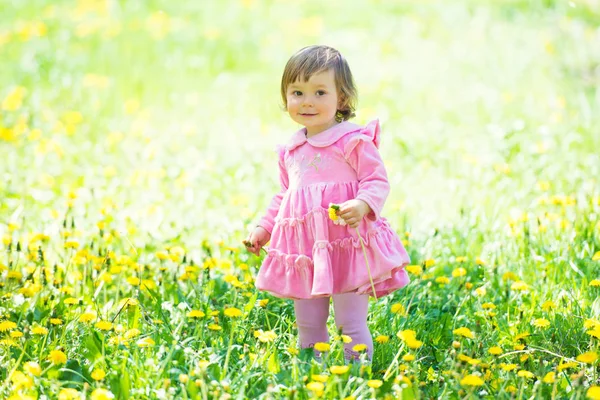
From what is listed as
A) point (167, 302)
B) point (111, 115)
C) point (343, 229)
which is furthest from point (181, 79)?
point (343, 229)

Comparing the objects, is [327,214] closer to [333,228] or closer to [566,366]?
[333,228]

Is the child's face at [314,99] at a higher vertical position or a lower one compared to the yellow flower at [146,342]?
higher

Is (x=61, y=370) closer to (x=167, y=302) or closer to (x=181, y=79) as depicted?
(x=167, y=302)

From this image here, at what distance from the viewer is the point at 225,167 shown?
16.5 feet

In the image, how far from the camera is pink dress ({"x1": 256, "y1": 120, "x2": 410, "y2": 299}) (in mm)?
2535

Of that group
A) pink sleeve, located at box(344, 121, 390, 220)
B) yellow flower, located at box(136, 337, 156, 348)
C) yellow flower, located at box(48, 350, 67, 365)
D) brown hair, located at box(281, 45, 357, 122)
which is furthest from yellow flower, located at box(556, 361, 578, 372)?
yellow flower, located at box(48, 350, 67, 365)

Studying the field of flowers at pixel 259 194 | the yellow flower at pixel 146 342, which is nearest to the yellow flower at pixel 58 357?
the field of flowers at pixel 259 194

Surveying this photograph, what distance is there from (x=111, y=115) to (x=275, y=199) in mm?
3427

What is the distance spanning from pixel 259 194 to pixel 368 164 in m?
2.03

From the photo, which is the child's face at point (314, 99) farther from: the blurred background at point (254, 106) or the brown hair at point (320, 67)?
the blurred background at point (254, 106)

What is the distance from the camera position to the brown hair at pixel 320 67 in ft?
8.43

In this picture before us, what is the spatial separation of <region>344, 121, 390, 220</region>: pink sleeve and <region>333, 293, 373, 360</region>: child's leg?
0.27 m

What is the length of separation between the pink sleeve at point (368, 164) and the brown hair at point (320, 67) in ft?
0.45

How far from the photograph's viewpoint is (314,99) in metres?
2.58
